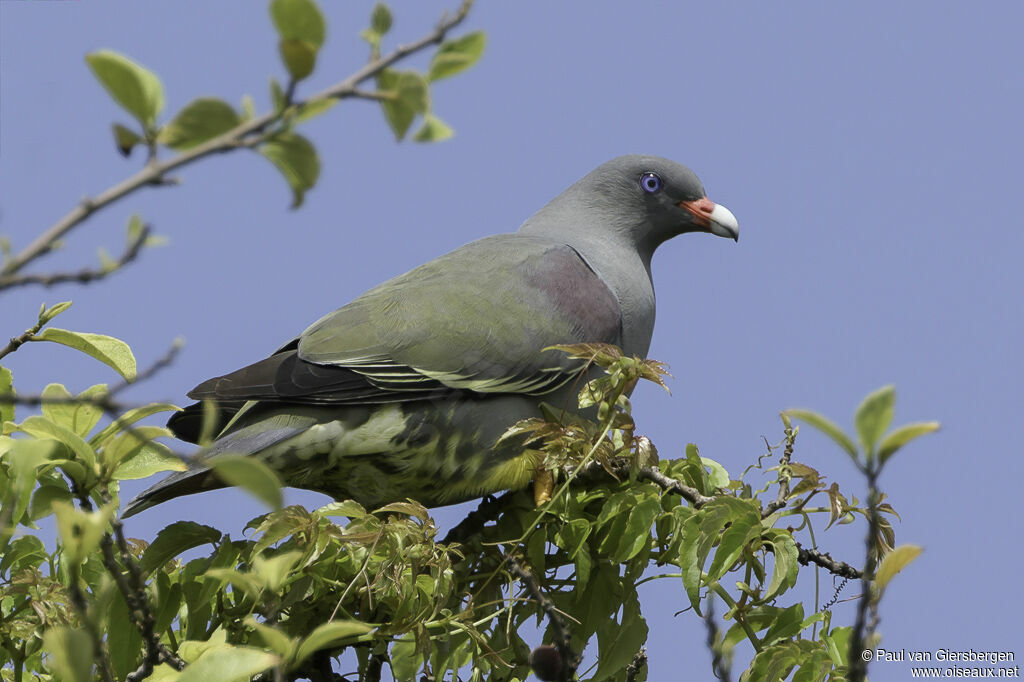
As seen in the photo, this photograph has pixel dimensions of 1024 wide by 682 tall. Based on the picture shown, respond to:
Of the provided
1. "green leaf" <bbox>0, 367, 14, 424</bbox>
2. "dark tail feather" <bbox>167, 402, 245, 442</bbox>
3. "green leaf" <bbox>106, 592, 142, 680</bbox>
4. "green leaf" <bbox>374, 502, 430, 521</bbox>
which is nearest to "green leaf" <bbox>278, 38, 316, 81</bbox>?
"green leaf" <bbox>374, 502, 430, 521</bbox>

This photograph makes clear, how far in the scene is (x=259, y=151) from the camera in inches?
45.5

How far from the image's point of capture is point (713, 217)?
→ 4.16 metres

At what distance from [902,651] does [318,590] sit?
49.3 inches

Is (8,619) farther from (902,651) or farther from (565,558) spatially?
(902,651)

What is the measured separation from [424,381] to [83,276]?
1.99 metres

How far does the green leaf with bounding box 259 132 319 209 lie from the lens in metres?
1.16

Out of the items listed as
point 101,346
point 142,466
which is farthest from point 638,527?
point 101,346

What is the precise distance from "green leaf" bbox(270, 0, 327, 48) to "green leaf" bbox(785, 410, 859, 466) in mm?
626

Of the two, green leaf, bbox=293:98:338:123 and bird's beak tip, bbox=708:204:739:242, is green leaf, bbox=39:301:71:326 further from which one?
bird's beak tip, bbox=708:204:739:242

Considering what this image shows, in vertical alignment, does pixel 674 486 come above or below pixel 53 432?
above

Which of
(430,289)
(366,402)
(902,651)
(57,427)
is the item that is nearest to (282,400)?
(366,402)

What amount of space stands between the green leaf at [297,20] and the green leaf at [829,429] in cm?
63

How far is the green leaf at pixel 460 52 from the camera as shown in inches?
50.1

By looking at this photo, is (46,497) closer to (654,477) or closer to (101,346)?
(101,346)
